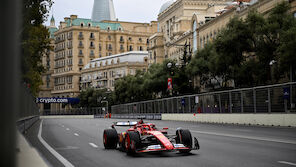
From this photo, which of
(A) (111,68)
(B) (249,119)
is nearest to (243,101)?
(B) (249,119)

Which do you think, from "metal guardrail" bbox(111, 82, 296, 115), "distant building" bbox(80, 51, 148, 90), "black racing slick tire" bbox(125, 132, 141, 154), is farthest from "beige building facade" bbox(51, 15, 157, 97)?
"black racing slick tire" bbox(125, 132, 141, 154)

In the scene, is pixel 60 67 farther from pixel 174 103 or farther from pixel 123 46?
pixel 174 103

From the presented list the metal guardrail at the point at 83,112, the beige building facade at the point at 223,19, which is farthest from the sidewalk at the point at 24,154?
the metal guardrail at the point at 83,112

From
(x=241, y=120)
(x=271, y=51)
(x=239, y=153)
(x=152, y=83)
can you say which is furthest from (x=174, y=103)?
(x=239, y=153)

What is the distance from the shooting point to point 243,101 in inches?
1332

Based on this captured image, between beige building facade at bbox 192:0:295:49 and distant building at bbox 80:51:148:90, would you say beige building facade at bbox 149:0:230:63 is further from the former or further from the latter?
distant building at bbox 80:51:148:90

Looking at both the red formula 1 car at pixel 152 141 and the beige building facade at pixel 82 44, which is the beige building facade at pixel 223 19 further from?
the beige building facade at pixel 82 44

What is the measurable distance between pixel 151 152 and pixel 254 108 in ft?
71.4

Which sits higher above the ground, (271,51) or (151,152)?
(271,51)

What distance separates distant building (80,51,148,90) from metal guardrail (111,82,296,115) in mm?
91760

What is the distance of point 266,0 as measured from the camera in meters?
53.8

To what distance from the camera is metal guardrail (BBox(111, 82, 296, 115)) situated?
2775 cm

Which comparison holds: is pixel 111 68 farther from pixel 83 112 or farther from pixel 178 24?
pixel 178 24

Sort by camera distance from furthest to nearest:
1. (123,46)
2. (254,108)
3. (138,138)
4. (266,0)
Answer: (123,46) → (266,0) → (254,108) → (138,138)
